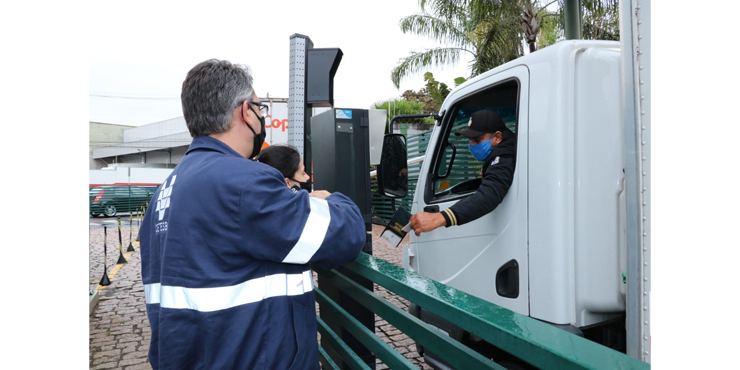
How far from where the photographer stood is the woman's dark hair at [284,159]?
2.64m

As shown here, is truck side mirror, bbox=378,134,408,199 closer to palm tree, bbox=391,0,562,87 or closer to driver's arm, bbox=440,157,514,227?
driver's arm, bbox=440,157,514,227

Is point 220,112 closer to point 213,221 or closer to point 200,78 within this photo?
point 200,78

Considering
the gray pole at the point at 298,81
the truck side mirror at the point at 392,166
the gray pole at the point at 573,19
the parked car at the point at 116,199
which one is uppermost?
the gray pole at the point at 573,19

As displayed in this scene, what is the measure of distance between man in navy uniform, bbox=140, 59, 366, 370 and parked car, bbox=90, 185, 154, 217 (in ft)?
70.2

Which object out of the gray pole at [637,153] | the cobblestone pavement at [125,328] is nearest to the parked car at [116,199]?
the cobblestone pavement at [125,328]

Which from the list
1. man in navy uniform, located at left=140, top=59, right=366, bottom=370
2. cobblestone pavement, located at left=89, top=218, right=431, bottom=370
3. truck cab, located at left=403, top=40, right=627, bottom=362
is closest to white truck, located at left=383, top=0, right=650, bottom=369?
truck cab, located at left=403, top=40, right=627, bottom=362

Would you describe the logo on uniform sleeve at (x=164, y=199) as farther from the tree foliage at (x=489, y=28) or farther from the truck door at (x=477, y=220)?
the tree foliage at (x=489, y=28)

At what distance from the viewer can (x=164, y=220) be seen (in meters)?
1.63

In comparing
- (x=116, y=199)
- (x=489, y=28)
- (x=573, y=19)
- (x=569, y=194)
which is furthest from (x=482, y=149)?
(x=116, y=199)

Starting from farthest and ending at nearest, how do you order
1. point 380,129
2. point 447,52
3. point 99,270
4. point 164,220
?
point 447,52 → point 99,270 → point 380,129 → point 164,220

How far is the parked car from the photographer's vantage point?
20.4 metres

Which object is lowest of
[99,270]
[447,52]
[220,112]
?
[99,270]

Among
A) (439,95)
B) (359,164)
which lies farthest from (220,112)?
(439,95)

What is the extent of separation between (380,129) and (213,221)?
54.4 inches
